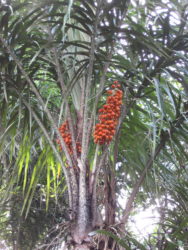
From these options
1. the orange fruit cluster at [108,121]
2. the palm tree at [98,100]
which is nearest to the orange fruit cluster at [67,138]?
the palm tree at [98,100]

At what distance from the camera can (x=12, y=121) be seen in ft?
6.02

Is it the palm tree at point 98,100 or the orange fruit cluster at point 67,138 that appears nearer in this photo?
the palm tree at point 98,100

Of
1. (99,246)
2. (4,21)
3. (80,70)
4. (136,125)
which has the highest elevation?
(4,21)

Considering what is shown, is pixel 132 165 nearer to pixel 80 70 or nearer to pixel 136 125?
pixel 136 125

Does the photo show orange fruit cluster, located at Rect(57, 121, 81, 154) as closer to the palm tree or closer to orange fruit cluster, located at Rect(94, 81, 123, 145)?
the palm tree

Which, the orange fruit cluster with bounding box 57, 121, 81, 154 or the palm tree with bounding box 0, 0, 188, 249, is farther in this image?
the orange fruit cluster with bounding box 57, 121, 81, 154

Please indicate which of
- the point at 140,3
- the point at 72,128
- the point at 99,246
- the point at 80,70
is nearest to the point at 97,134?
the point at 72,128

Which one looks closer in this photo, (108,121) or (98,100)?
(108,121)

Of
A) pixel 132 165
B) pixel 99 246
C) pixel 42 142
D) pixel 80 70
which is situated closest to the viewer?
pixel 99 246

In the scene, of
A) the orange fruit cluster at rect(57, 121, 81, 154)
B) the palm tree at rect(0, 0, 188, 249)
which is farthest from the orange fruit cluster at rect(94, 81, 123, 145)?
the orange fruit cluster at rect(57, 121, 81, 154)

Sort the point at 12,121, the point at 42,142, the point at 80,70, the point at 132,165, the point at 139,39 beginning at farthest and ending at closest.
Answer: the point at 42,142 < the point at 132,165 < the point at 12,121 < the point at 80,70 < the point at 139,39

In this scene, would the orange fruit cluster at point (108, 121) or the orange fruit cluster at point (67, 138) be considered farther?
the orange fruit cluster at point (67, 138)

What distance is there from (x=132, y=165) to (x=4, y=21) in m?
1.11

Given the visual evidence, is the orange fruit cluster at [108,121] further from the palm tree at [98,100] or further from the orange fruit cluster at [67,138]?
the orange fruit cluster at [67,138]
